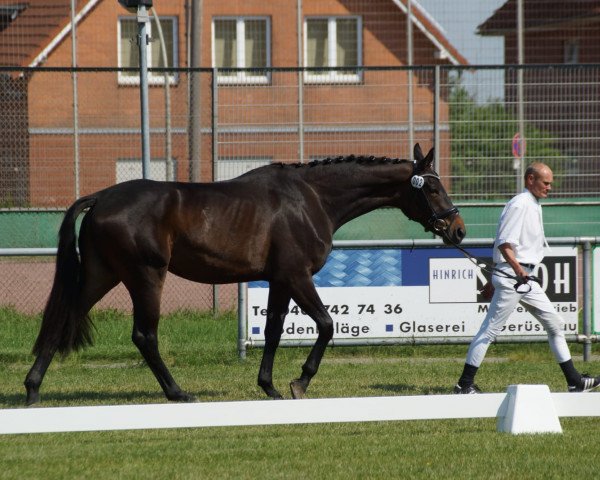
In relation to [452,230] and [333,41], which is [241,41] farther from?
[452,230]

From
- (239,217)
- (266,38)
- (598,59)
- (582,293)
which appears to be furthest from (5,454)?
(598,59)

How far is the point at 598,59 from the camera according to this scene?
34.4m

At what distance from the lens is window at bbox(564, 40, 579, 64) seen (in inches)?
1245

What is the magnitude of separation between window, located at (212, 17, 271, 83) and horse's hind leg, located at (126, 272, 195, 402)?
20446 millimetres

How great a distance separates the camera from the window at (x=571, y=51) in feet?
104

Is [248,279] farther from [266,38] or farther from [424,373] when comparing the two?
[266,38]

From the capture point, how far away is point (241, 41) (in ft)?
102

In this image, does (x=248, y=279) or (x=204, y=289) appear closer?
(x=248, y=279)

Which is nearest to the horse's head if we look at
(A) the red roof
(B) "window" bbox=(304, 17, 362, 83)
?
(A) the red roof

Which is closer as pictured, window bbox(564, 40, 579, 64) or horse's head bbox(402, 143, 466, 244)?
horse's head bbox(402, 143, 466, 244)

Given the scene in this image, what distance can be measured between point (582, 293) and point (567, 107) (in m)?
5.86

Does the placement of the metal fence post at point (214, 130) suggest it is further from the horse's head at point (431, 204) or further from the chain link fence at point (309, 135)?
the horse's head at point (431, 204)

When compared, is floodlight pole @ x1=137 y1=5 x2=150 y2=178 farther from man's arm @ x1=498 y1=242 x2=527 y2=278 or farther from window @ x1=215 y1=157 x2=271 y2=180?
man's arm @ x1=498 y1=242 x2=527 y2=278

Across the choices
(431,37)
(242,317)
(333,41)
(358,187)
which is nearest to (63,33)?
(333,41)
